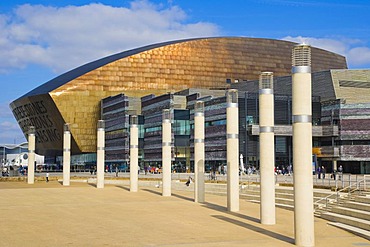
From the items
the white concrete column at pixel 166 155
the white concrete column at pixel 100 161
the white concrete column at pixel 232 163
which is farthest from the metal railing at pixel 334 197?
the white concrete column at pixel 100 161

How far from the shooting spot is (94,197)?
35.7 m

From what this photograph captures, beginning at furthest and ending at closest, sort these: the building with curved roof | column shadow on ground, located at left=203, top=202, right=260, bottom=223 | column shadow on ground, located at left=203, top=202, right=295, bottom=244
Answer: the building with curved roof, column shadow on ground, located at left=203, top=202, right=260, bottom=223, column shadow on ground, located at left=203, top=202, right=295, bottom=244

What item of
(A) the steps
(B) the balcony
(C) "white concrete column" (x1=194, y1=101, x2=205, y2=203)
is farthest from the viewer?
(B) the balcony

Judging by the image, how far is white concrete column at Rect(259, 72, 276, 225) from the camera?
22163 millimetres

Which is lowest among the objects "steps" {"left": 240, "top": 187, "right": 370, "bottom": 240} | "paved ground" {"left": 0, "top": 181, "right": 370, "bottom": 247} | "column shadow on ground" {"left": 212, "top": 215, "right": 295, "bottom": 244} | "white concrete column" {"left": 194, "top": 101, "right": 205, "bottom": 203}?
"column shadow on ground" {"left": 212, "top": 215, "right": 295, "bottom": 244}

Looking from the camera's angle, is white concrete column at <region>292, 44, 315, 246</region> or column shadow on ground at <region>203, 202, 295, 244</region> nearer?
white concrete column at <region>292, 44, 315, 246</region>

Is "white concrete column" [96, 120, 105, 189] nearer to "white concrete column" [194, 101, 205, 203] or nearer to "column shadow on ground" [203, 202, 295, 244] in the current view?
"white concrete column" [194, 101, 205, 203]

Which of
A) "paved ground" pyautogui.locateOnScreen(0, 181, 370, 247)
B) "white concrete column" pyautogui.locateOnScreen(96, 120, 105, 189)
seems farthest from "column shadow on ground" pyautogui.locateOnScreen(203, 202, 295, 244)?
"white concrete column" pyautogui.locateOnScreen(96, 120, 105, 189)

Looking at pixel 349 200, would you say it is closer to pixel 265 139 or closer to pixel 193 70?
pixel 265 139

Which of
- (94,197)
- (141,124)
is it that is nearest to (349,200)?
(94,197)

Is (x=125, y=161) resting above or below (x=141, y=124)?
below

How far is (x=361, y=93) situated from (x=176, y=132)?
98.3 feet

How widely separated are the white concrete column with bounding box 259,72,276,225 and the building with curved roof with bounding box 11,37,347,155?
7385 centimetres

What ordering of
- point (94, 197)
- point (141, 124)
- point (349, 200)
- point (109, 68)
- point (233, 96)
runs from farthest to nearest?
point (109, 68) → point (141, 124) → point (94, 197) → point (233, 96) → point (349, 200)
